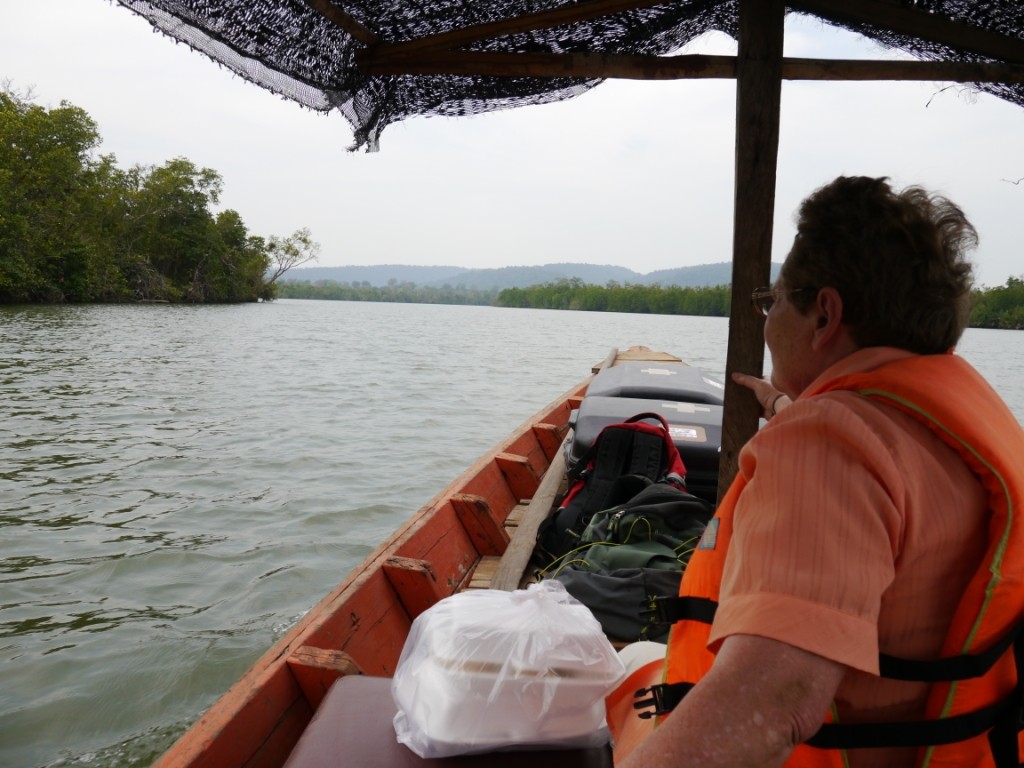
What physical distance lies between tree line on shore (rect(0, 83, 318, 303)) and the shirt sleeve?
38.7m

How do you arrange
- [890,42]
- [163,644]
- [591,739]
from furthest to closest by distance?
[163,644] → [890,42] → [591,739]

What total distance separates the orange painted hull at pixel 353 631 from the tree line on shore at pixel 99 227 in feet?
119

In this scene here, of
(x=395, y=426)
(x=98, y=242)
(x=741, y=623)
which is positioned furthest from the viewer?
(x=98, y=242)

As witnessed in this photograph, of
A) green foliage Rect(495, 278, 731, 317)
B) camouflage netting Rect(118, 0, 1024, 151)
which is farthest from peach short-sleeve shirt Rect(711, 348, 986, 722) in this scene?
green foliage Rect(495, 278, 731, 317)

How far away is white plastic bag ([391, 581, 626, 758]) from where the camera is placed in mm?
1441

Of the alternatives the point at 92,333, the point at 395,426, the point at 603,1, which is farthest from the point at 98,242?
the point at 603,1

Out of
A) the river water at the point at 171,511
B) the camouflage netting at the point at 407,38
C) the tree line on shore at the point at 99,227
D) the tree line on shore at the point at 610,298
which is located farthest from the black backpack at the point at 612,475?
the tree line on shore at the point at 99,227

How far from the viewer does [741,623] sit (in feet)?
2.72

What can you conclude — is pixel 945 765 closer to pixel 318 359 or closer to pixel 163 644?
pixel 163 644

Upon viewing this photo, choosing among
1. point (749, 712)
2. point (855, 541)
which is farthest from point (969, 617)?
point (749, 712)

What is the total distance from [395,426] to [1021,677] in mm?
10348

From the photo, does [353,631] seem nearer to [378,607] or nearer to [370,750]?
[378,607]

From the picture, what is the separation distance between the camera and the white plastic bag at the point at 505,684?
1.44 meters

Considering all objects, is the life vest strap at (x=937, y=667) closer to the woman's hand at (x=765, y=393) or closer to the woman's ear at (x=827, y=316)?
the woman's ear at (x=827, y=316)
